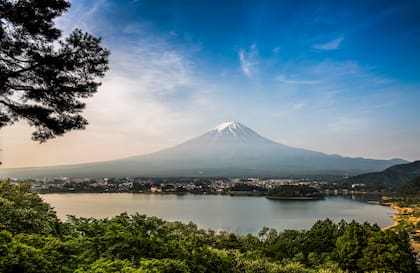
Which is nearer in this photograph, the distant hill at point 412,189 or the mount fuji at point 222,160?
the distant hill at point 412,189

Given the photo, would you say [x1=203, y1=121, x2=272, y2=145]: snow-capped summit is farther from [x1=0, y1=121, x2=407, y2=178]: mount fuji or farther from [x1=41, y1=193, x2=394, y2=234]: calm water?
[x1=41, y1=193, x2=394, y2=234]: calm water

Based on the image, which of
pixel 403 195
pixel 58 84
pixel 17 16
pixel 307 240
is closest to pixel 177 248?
pixel 58 84

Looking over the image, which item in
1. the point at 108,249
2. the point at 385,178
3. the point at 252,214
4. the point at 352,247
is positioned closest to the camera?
the point at 108,249

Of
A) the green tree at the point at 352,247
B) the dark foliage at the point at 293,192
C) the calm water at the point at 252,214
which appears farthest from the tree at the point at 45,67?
the dark foliage at the point at 293,192

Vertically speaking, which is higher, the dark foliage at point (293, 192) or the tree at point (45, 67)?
the tree at point (45, 67)

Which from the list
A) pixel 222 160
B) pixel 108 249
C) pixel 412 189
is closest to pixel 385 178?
pixel 412 189

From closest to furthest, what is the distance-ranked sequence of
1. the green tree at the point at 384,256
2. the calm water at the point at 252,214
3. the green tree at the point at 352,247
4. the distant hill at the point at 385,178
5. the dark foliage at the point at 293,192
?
the green tree at the point at 384,256
the green tree at the point at 352,247
the calm water at the point at 252,214
the dark foliage at the point at 293,192
the distant hill at the point at 385,178

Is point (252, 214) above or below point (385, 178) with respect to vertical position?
below

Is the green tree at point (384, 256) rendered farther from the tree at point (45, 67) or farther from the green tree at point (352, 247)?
the tree at point (45, 67)

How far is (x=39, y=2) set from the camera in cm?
363

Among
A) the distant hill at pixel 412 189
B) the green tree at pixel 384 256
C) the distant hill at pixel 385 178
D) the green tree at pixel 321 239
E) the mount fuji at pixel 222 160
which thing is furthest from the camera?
the mount fuji at pixel 222 160

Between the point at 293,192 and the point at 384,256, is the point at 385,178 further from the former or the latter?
the point at 384,256

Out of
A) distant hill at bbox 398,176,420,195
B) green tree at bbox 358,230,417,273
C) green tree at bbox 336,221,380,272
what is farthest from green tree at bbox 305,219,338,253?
distant hill at bbox 398,176,420,195

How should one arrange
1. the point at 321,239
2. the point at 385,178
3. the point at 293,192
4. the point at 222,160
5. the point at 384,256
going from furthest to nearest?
the point at 222,160
the point at 385,178
the point at 293,192
the point at 321,239
the point at 384,256
